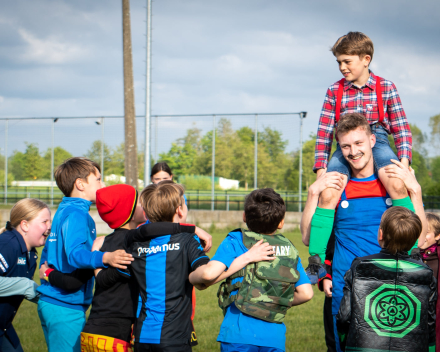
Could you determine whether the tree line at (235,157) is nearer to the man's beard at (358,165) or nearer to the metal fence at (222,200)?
the metal fence at (222,200)

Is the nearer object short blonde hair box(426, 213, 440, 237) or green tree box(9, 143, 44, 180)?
short blonde hair box(426, 213, 440, 237)

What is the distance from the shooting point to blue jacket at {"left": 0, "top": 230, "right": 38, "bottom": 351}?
3.31 metres

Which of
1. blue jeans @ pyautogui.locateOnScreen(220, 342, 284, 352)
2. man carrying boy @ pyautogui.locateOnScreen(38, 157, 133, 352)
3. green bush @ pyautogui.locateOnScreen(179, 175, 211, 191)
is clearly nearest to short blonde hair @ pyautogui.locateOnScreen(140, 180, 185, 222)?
man carrying boy @ pyautogui.locateOnScreen(38, 157, 133, 352)

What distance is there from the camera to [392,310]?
2.60 m

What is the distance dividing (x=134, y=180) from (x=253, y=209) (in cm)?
1191

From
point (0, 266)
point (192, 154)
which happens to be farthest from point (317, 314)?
point (192, 154)

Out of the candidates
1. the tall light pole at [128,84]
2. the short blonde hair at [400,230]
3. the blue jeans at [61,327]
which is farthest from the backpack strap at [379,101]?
the tall light pole at [128,84]

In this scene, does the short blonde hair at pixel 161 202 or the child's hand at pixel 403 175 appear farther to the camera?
the child's hand at pixel 403 175

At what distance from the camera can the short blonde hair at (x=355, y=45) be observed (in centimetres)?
341

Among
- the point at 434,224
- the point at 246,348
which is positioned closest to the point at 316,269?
the point at 246,348

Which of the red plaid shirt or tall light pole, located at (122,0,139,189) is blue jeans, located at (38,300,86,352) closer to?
the red plaid shirt

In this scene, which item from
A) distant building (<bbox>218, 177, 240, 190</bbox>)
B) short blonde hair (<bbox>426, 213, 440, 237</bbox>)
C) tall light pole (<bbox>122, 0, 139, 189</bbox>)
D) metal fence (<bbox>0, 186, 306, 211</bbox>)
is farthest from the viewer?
distant building (<bbox>218, 177, 240, 190</bbox>)

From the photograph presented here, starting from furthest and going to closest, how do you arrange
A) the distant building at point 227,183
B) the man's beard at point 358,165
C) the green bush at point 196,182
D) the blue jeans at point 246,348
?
the green bush at point 196,182
the distant building at point 227,183
the man's beard at point 358,165
the blue jeans at point 246,348

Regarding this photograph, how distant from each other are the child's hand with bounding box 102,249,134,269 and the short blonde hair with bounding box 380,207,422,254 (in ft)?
5.27
